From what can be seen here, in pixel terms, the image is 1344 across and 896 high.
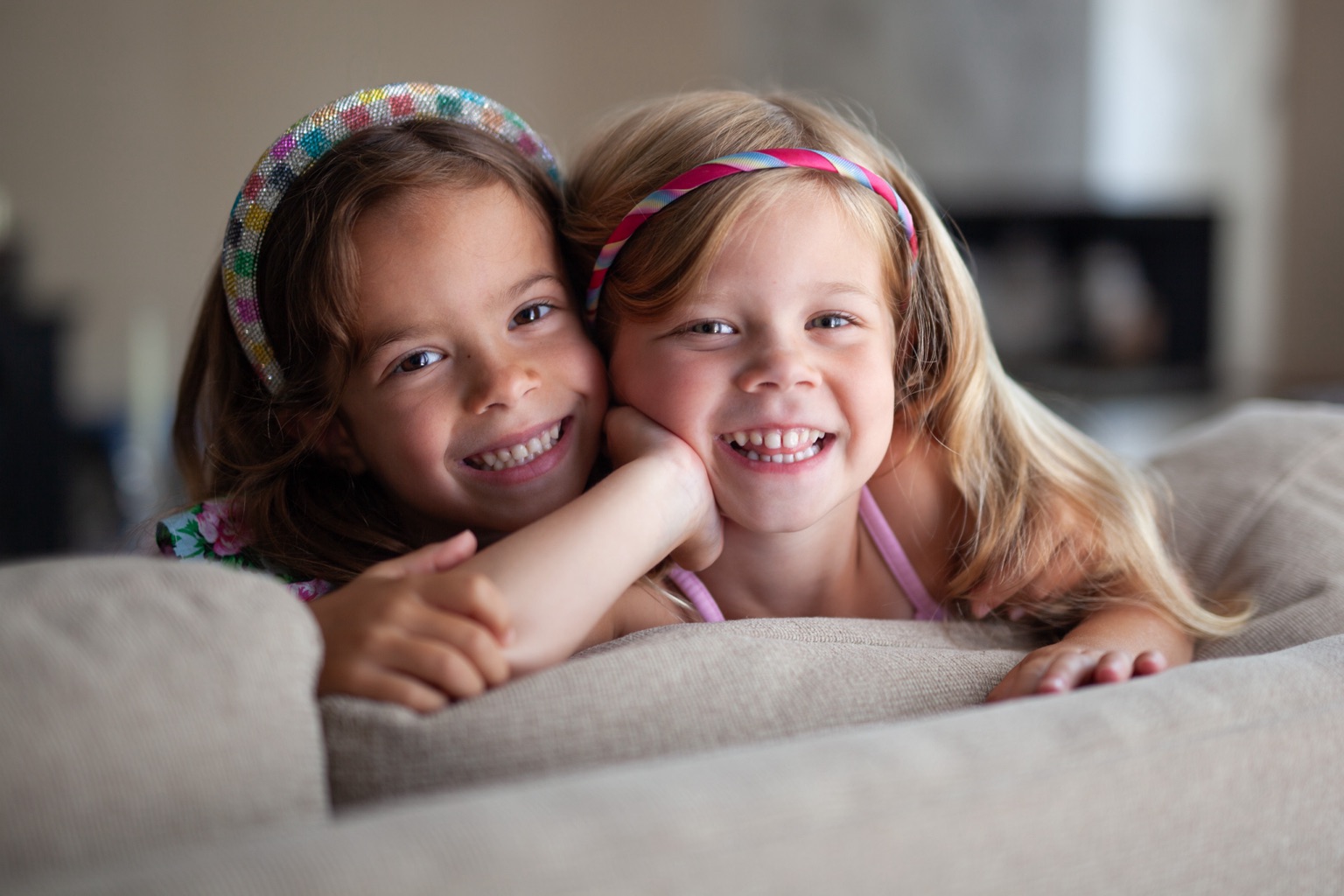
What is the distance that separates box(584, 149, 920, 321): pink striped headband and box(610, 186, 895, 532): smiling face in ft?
0.10

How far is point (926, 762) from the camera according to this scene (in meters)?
0.61

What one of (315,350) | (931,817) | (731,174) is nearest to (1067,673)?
(931,817)

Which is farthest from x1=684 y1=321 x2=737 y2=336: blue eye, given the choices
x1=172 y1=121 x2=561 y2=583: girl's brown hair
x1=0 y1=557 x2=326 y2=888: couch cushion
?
x1=0 y1=557 x2=326 y2=888: couch cushion

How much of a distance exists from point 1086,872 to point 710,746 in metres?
0.23

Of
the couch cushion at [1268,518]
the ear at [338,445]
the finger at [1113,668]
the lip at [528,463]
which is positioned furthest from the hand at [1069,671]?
the ear at [338,445]

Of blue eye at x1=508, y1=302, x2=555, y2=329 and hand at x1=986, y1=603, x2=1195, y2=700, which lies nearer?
hand at x1=986, y1=603, x2=1195, y2=700

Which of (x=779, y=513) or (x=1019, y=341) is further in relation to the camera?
(x=1019, y=341)

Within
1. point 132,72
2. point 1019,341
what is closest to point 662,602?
point 132,72

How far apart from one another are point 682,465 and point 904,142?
15.5 ft

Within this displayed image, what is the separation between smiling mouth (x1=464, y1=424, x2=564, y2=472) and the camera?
3.87ft

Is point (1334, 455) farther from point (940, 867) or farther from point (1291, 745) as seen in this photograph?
point (940, 867)

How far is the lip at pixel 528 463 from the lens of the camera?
117 cm

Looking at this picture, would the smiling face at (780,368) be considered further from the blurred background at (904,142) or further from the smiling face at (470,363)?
the blurred background at (904,142)

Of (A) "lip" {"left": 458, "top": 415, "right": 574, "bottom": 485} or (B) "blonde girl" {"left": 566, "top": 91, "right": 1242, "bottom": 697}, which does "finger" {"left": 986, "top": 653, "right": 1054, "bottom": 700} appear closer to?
(B) "blonde girl" {"left": 566, "top": 91, "right": 1242, "bottom": 697}
